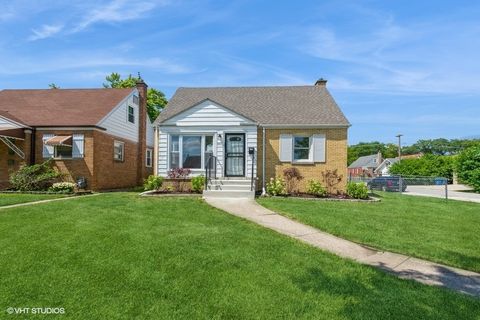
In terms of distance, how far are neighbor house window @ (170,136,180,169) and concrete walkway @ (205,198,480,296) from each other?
6.92 meters

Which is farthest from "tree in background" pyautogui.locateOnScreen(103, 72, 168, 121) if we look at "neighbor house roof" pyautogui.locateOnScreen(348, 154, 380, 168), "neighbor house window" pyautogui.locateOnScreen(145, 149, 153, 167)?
"neighbor house roof" pyautogui.locateOnScreen(348, 154, 380, 168)

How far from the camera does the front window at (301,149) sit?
49.2 feet

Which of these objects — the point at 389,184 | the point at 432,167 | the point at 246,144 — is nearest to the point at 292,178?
the point at 246,144

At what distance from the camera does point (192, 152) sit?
14773mm

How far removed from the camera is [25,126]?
15.6 metres

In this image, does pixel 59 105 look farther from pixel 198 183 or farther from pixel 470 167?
pixel 470 167

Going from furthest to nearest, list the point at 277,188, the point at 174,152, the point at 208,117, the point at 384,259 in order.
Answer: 1. the point at 174,152
2. the point at 208,117
3. the point at 277,188
4. the point at 384,259

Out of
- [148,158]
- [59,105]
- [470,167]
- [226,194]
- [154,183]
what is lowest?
[226,194]

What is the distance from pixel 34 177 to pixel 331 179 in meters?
13.8

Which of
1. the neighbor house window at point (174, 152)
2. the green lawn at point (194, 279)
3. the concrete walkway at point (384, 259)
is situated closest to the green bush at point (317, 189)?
the concrete walkway at point (384, 259)

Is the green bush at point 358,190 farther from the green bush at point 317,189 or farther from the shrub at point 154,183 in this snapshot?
the shrub at point 154,183

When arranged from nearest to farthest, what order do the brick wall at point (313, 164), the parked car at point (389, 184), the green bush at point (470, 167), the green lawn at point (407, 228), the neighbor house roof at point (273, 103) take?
1. the green lawn at point (407, 228)
2. the brick wall at point (313, 164)
3. the neighbor house roof at point (273, 103)
4. the parked car at point (389, 184)
5. the green bush at point (470, 167)

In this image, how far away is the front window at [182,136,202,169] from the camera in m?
Answer: 14.7

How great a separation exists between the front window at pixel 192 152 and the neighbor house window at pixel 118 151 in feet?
18.5
